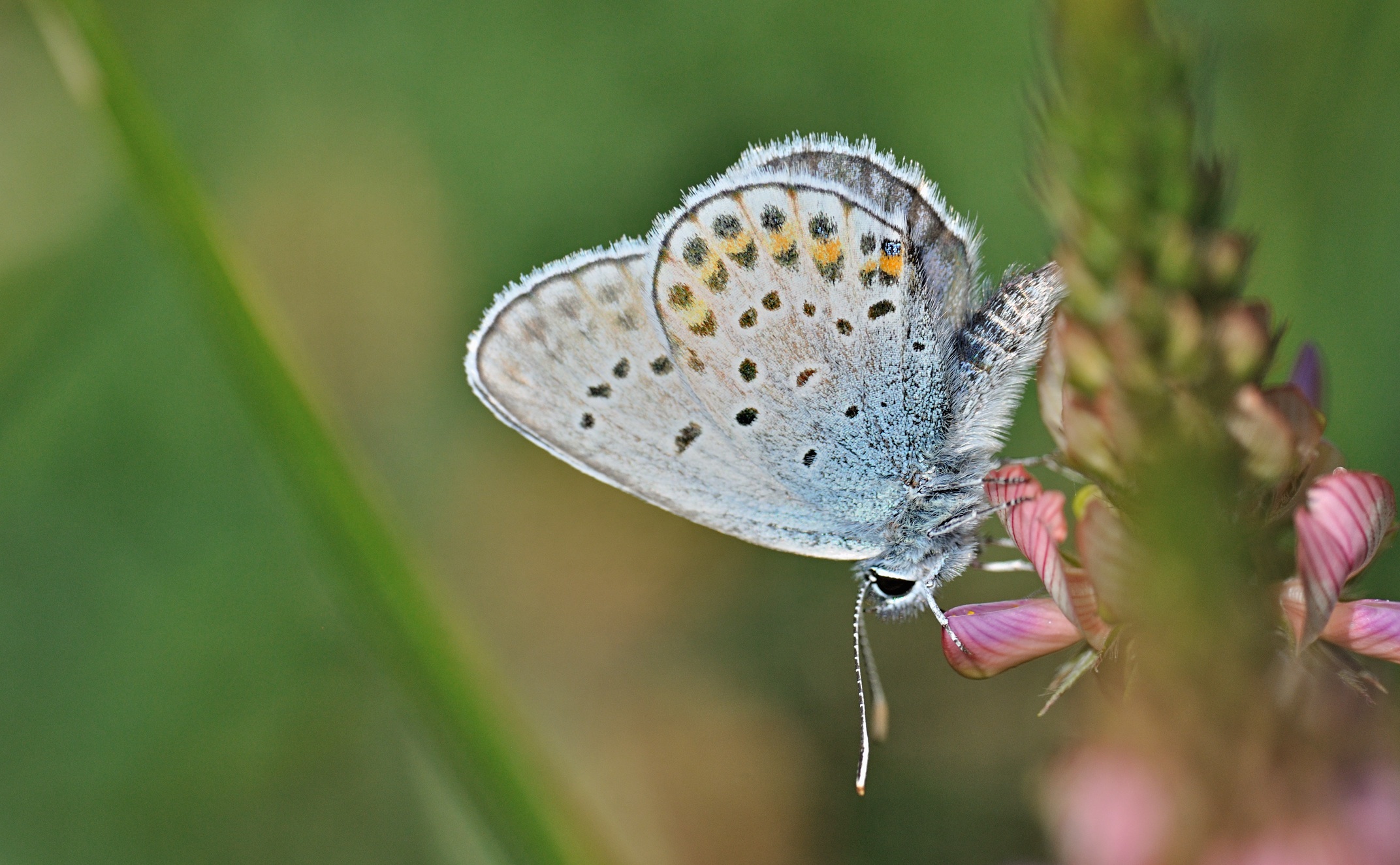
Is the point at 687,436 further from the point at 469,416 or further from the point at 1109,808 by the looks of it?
the point at 469,416

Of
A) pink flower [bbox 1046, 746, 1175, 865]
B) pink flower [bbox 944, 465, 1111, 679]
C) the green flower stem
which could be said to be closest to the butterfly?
pink flower [bbox 944, 465, 1111, 679]

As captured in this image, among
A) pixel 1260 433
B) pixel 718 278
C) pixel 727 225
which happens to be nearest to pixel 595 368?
pixel 718 278

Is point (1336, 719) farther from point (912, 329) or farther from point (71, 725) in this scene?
point (71, 725)

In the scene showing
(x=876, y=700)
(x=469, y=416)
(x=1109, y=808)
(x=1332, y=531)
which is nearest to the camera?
(x=1109, y=808)

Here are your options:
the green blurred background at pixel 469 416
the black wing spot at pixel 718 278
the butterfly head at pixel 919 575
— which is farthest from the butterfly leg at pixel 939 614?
the green blurred background at pixel 469 416

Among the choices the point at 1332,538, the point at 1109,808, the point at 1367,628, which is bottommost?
the point at 1367,628

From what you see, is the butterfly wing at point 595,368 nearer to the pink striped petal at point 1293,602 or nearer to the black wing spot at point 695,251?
the black wing spot at point 695,251

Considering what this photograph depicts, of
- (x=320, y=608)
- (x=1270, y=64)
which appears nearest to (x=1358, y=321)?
(x=1270, y=64)

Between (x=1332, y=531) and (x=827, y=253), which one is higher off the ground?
(x=827, y=253)
